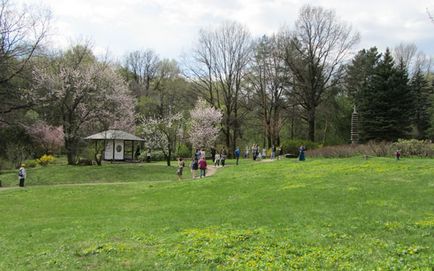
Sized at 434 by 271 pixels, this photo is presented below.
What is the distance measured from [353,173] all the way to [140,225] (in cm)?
1059

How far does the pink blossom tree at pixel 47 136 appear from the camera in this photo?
3553 cm

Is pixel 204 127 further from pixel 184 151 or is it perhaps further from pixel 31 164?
pixel 31 164

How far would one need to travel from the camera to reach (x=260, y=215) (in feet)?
36.8

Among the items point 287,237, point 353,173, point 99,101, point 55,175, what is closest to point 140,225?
point 287,237

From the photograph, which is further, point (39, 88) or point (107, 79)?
point (107, 79)

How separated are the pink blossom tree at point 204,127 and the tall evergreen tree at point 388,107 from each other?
57.2 feet

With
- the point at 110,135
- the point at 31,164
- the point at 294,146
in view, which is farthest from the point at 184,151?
the point at 31,164

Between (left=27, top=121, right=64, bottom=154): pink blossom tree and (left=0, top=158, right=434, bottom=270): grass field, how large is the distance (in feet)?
54.8

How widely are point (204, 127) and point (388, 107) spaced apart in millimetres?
21205

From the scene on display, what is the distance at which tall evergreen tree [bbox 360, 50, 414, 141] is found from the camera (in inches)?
1833

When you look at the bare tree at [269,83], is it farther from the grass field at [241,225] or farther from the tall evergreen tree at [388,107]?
Result: the grass field at [241,225]

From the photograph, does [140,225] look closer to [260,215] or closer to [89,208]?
[260,215]

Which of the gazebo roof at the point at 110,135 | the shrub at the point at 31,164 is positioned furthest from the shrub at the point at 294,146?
the shrub at the point at 31,164

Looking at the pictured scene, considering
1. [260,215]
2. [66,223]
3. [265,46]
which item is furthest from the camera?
[265,46]
